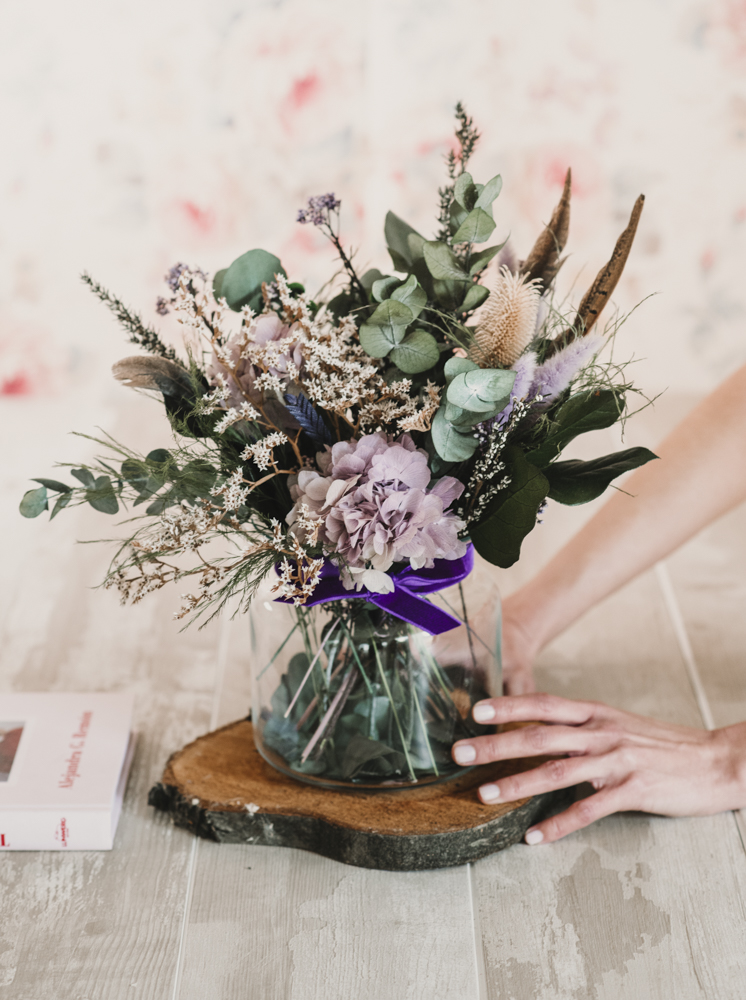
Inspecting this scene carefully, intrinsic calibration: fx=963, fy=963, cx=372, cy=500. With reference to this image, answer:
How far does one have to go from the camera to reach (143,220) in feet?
6.89

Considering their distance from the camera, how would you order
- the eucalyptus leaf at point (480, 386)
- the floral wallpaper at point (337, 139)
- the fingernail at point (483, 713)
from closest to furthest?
the eucalyptus leaf at point (480, 386)
the fingernail at point (483, 713)
the floral wallpaper at point (337, 139)

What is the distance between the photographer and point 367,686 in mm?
730

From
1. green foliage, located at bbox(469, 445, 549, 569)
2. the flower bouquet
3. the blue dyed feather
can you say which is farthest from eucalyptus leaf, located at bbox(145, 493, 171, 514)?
green foliage, located at bbox(469, 445, 549, 569)

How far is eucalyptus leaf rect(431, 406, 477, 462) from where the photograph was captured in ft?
1.94

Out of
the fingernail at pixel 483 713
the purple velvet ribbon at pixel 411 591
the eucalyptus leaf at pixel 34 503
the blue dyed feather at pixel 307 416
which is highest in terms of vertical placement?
the blue dyed feather at pixel 307 416

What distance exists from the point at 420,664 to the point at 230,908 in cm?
22

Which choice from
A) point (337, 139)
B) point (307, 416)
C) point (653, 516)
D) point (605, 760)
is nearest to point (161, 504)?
point (307, 416)

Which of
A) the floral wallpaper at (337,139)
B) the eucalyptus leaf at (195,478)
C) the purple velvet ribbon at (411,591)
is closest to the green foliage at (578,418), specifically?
the purple velvet ribbon at (411,591)

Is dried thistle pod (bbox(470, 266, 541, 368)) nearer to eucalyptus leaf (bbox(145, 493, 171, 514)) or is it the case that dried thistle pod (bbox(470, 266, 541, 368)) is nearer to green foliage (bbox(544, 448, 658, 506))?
green foliage (bbox(544, 448, 658, 506))

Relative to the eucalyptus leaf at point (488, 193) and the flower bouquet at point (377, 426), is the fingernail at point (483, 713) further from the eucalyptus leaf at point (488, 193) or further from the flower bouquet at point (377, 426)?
the eucalyptus leaf at point (488, 193)

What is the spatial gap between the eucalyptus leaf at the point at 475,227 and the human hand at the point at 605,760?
376mm

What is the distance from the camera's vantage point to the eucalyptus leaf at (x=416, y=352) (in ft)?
2.00

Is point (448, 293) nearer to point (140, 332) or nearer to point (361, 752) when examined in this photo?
point (140, 332)

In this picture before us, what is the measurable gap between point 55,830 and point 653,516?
0.61m
